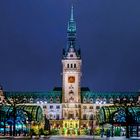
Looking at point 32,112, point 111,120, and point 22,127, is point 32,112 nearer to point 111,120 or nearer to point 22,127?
point 22,127

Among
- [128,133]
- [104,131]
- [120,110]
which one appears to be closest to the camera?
[128,133]

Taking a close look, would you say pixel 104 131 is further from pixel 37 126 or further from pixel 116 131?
pixel 37 126

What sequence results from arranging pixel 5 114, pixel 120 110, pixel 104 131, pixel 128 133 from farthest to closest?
pixel 104 131, pixel 120 110, pixel 5 114, pixel 128 133

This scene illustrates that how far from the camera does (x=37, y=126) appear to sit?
11962 centimetres

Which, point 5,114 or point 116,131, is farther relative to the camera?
point 116,131

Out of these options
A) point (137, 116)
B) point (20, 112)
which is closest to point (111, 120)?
point (137, 116)

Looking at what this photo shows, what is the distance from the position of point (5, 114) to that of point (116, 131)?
88.5ft

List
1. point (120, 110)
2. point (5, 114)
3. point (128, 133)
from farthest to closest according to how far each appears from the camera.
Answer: point (120, 110)
point (5, 114)
point (128, 133)

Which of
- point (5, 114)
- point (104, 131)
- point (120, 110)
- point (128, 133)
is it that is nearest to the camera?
point (128, 133)

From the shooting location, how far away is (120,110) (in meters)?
121

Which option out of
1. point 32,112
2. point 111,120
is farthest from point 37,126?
point 111,120

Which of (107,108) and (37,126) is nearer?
(37,126)

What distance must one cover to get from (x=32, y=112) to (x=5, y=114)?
11.5 metres

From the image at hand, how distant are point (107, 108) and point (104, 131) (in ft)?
17.5
